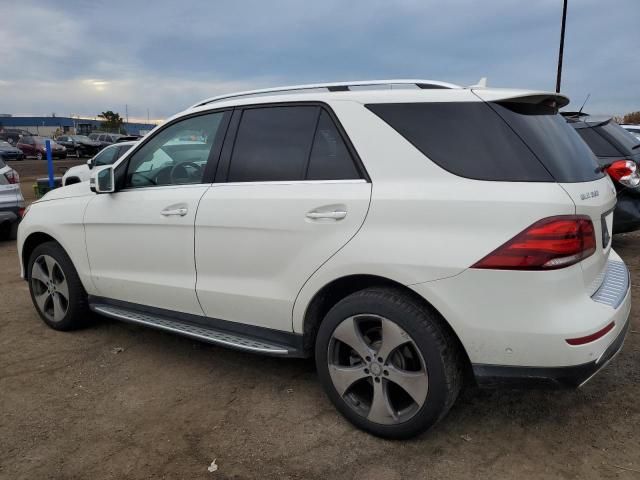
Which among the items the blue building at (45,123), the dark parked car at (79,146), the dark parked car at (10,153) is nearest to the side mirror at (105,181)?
the dark parked car at (10,153)

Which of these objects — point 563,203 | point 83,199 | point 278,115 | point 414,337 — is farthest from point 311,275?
point 83,199

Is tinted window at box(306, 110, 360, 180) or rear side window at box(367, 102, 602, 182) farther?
tinted window at box(306, 110, 360, 180)

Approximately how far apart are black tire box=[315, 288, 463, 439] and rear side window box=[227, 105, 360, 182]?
65cm

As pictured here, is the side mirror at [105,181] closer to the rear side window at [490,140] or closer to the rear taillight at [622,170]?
the rear side window at [490,140]

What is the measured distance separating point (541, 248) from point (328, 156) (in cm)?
119

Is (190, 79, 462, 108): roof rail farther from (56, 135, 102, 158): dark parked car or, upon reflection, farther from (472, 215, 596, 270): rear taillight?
(56, 135, 102, 158): dark parked car

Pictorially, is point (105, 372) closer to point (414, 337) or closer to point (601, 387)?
point (414, 337)

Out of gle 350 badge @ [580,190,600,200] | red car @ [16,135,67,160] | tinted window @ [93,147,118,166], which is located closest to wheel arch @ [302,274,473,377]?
gle 350 badge @ [580,190,600,200]

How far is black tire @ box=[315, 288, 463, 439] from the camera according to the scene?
248 cm

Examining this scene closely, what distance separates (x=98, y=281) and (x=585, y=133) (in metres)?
5.37

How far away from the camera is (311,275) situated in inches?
111

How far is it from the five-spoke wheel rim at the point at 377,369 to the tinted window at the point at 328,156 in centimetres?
75

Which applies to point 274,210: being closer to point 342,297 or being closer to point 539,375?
point 342,297

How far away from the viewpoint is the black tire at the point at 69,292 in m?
4.19
